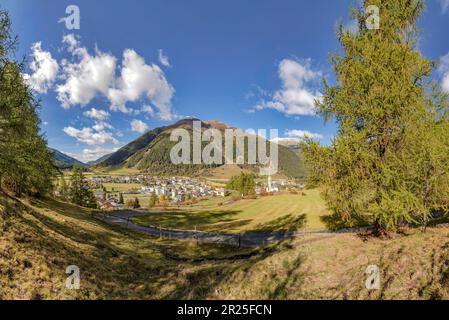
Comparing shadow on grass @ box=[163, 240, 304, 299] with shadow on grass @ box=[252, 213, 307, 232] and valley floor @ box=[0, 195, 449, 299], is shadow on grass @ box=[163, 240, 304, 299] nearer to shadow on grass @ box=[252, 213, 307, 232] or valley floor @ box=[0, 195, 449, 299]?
valley floor @ box=[0, 195, 449, 299]

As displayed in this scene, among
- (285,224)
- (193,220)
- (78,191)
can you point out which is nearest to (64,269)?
(285,224)

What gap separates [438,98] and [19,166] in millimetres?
24735

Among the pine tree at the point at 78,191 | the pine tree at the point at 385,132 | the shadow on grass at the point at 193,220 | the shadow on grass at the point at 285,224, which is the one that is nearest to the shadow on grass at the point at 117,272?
the pine tree at the point at 385,132

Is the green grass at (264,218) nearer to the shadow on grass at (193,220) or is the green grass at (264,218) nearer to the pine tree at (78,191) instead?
the shadow on grass at (193,220)

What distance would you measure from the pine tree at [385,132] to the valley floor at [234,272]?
85.1 inches

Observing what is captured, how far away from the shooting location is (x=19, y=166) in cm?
1636

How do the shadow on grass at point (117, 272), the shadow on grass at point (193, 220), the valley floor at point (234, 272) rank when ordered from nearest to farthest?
the valley floor at point (234, 272) < the shadow on grass at point (117, 272) < the shadow on grass at point (193, 220)

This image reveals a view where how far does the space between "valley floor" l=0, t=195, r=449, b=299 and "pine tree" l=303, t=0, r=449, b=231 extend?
2162mm

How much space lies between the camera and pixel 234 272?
39.8ft

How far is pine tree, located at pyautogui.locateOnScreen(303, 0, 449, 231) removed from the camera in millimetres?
12797

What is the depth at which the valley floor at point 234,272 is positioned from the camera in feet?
28.2

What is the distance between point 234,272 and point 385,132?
1101cm

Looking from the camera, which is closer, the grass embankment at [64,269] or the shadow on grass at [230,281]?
the grass embankment at [64,269]

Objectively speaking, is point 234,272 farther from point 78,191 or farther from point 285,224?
point 78,191
